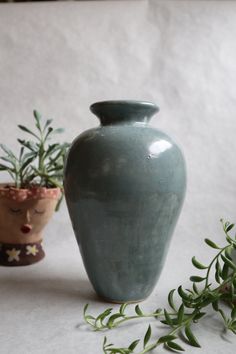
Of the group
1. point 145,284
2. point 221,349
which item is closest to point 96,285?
point 145,284

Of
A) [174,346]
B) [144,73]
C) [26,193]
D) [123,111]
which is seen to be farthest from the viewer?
[144,73]

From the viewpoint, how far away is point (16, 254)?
0.99 meters

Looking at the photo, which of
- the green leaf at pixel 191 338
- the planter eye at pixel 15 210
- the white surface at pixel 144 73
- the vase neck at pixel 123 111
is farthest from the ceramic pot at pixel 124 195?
the white surface at pixel 144 73

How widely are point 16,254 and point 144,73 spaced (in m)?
0.59

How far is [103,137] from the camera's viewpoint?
711 millimetres

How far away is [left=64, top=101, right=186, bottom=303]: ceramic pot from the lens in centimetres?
69

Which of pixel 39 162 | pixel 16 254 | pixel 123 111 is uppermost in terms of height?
pixel 123 111

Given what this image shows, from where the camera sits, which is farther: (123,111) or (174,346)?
(123,111)

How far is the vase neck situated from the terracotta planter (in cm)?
28

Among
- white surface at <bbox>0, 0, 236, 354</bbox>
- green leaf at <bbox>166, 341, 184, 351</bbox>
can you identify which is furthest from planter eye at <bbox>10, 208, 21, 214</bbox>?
green leaf at <bbox>166, 341, 184, 351</bbox>

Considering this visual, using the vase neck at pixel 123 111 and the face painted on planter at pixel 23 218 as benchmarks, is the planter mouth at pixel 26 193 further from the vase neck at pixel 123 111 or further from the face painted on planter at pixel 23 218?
the vase neck at pixel 123 111

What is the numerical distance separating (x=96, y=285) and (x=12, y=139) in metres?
0.58

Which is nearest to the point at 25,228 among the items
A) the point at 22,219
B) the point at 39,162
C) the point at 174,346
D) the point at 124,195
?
the point at 22,219

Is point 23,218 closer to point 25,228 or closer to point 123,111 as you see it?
point 25,228
